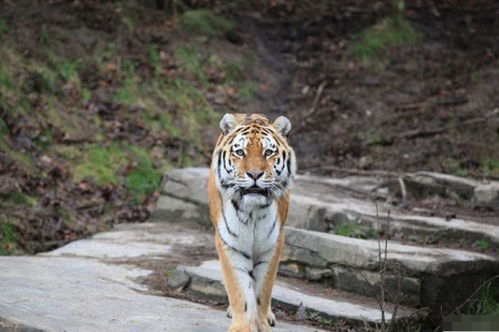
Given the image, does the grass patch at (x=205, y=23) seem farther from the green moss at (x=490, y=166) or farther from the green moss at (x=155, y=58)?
the green moss at (x=490, y=166)

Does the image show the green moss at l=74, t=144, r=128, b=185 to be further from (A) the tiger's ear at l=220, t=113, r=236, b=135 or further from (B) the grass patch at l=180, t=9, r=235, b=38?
(A) the tiger's ear at l=220, t=113, r=236, b=135

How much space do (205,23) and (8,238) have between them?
22.9ft

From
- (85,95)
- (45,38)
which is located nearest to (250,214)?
(85,95)

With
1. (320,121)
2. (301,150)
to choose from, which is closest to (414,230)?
(301,150)

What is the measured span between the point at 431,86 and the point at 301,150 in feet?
10.0

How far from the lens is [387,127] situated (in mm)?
12891

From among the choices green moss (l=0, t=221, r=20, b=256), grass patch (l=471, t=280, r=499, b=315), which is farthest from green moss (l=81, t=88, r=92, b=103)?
grass patch (l=471, t=280, r=499, b=315)

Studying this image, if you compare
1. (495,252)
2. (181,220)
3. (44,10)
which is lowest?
(181,220)

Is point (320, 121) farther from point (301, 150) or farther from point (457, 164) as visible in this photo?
point (457, 164)

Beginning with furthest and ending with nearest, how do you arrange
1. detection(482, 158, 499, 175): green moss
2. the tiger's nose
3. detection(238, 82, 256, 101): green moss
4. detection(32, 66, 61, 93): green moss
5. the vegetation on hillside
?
1. detection(238, 82, 256, 101): green moss
2. detection(32, 66, 61, 93): green moss
3. detection(482, 158, 499, 175): green moss
4. the vegetation on hillside
5. the tiger's nose

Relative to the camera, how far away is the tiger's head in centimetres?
530

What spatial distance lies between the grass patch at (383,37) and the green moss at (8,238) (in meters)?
8.04

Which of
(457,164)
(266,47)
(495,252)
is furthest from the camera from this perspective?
(266,47)

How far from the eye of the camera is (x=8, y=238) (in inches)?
340
